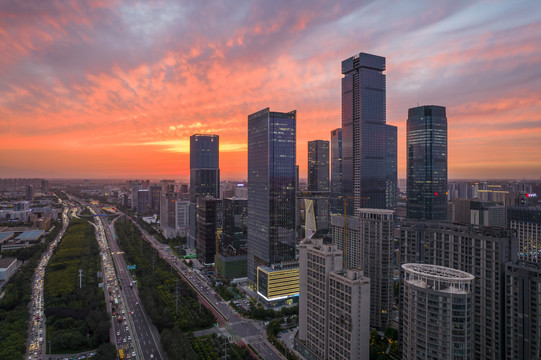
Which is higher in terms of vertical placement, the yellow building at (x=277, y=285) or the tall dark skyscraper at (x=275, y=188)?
the tall dark skyscraper at (x=275, y=188)

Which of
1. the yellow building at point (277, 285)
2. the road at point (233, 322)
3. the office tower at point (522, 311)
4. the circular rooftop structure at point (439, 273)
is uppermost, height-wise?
the circular rooftop structure at point (439, 273)

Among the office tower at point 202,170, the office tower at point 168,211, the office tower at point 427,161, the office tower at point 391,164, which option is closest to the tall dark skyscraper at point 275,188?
the office tower at point 202,170

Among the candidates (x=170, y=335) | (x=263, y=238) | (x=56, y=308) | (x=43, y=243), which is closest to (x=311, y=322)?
(x=170, y=335)

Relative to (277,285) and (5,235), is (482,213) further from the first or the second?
(5,235)

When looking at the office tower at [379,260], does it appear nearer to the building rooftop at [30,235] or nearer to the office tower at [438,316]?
the office tower at [438,316]

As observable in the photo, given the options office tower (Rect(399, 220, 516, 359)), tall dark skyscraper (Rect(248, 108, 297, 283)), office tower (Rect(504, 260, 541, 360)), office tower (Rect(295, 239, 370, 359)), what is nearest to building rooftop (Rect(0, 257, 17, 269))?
tall dark skyscraper (Rect(248, 108, 297, 283))

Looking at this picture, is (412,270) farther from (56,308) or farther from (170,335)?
(56,308)
